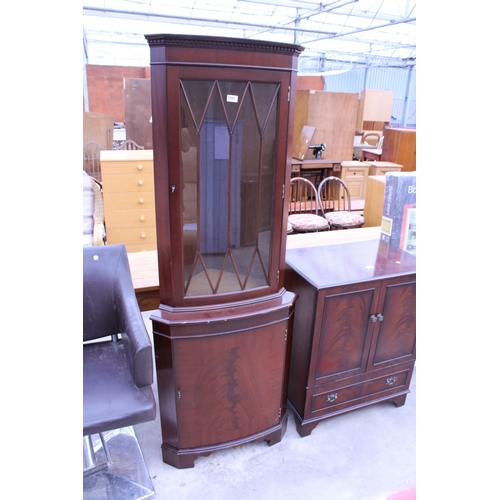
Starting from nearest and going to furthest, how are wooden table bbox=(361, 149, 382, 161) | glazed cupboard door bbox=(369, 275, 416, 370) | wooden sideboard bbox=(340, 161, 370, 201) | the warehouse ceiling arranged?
glazed cupboard door bbox=(369, 275, 416, 370), wooden sideboard bbox=(340, 161, 370, 201), wooden table bbox=(361, 149, 382, 161), the warehouse ceiling

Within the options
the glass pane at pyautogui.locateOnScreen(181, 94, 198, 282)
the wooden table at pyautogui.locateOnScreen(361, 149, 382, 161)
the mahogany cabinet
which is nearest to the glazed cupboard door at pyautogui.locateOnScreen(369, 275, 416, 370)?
the mahogany cabinet

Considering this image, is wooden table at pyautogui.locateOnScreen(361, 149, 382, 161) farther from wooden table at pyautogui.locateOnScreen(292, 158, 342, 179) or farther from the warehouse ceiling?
the warehouse ceiling

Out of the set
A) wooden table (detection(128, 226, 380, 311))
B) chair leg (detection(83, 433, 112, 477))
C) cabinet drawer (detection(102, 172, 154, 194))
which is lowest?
chair leg (detection(83, 433, 112, 477))

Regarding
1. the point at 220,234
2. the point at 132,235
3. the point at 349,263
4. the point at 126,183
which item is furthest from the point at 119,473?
the point at 126,183

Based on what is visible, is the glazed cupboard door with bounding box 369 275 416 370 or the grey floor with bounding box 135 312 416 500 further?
the glazed cupboard door with bounding box 369 275 416 370

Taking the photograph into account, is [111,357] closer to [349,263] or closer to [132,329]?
[132,329]

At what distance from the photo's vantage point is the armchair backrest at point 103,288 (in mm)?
1374

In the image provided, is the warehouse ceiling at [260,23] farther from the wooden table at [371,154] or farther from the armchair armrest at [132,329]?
the armchair armrest at [132,329]

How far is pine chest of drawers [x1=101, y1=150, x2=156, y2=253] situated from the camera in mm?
2785

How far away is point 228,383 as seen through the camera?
1425mm

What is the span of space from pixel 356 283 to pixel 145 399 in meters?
0.87

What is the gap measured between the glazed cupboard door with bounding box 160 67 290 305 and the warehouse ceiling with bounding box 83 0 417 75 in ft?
14.4

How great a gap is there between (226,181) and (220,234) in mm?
176
